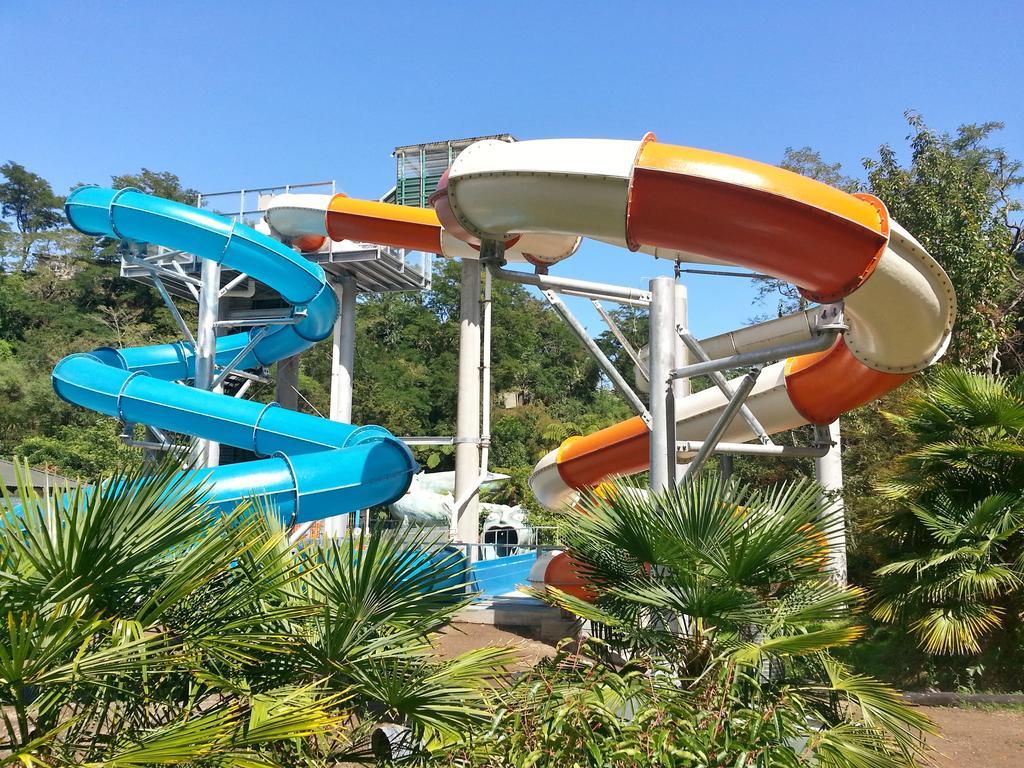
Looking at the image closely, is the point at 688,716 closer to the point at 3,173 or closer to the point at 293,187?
the point at 293,187

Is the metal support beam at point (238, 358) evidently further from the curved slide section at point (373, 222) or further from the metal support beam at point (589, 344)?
the metal support beam at point (589, 344)

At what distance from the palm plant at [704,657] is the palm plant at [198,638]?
424 millimetres

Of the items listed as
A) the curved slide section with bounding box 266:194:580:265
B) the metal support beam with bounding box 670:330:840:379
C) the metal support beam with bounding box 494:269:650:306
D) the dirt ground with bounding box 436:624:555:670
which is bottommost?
the dirt ground with bounding box 436:624:555:670

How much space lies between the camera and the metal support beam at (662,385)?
683 centimetres

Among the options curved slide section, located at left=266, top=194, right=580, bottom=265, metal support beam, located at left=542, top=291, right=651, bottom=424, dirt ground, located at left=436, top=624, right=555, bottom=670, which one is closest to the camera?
metal support beam, located at left=542, top=291, right=651, bottom=424

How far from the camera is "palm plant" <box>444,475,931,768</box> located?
3.47 metres

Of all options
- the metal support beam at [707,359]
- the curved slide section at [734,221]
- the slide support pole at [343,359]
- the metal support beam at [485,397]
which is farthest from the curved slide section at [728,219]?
the slide support pole at [343,359]

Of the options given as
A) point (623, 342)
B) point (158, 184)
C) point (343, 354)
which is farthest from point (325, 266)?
point (158, 184)

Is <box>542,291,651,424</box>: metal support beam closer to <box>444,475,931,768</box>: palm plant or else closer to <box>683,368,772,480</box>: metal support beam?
<box>683,368,772,480</box>: metal support beam

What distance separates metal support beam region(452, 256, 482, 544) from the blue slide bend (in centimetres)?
277

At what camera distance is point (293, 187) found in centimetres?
1568

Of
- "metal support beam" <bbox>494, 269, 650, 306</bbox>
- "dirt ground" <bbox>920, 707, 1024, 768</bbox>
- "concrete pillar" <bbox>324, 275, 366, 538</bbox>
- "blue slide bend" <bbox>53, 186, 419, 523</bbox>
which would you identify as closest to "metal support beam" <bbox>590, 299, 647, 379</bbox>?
"metal support beam" <bbox>494, 269, 650, 306</bbox>

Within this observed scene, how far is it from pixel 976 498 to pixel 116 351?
1245 centimetres

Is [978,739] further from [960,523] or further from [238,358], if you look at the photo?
[238,358]
